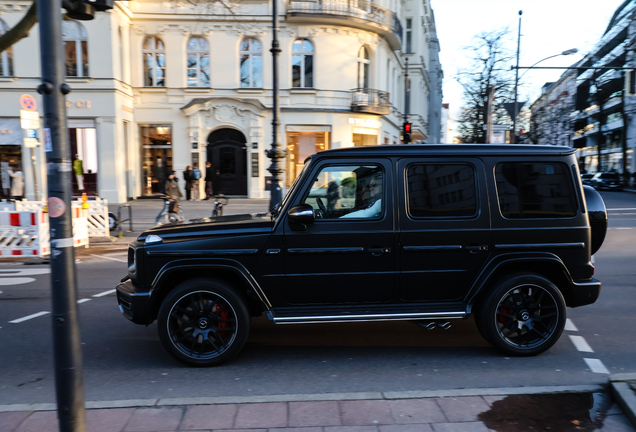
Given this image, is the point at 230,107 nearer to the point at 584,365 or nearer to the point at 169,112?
the point at 169,112

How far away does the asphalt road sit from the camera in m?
4.19

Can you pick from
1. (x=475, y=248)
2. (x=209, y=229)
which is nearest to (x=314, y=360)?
(x=209, y=229)

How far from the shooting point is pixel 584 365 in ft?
15.1

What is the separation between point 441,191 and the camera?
471 cm

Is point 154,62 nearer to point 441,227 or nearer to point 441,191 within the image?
point 441,191

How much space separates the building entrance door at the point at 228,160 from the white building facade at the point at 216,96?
0.05 meters

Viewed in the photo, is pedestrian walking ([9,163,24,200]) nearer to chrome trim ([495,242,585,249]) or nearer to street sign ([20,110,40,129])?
street sign ([20,110,40,129])

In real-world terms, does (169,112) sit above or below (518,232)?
above

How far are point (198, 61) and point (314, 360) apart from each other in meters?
22.4

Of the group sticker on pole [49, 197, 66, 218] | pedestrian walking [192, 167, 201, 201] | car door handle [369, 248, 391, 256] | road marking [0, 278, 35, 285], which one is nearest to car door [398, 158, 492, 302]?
car door handle [369, 248, 391, 256]

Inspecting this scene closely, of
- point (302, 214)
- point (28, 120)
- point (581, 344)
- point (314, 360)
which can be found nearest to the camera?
point (302, 214)

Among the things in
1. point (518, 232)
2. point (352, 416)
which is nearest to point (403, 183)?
point (518, 232)

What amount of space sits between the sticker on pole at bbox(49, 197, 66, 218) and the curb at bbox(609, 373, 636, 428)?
3.79 meters

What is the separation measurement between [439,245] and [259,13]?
22302mm
